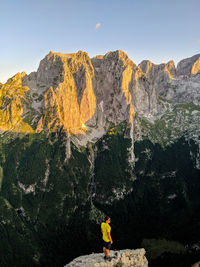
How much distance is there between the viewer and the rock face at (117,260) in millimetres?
24612

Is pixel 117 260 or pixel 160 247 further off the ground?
pixel 117 260

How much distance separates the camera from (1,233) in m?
191

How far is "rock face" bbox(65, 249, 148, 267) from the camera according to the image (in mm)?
24612

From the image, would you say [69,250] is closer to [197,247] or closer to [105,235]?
[197,247]

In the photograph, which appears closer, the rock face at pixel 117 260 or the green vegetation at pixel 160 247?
the rock face at pixel 117 260

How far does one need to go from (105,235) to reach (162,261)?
186356 millimetres

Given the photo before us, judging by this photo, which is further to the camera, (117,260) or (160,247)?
(160,247)

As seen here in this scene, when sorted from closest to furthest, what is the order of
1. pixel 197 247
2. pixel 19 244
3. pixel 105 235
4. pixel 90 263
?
pixel 90 263, pixel 105 235, pixel 197 247, pixel 19 244

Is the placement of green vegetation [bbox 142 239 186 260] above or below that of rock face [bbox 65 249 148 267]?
below

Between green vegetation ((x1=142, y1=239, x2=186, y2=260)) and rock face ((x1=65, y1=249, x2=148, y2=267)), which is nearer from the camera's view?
rock face ((x1=65, y1=249, x2=148, y2=267))

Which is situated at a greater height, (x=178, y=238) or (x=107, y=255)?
(x=107, y=255)

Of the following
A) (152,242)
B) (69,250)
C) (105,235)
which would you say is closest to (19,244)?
(69,250)

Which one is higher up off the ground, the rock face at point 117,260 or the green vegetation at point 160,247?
the rock face at point 117,260

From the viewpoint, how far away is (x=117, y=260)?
2606cm
